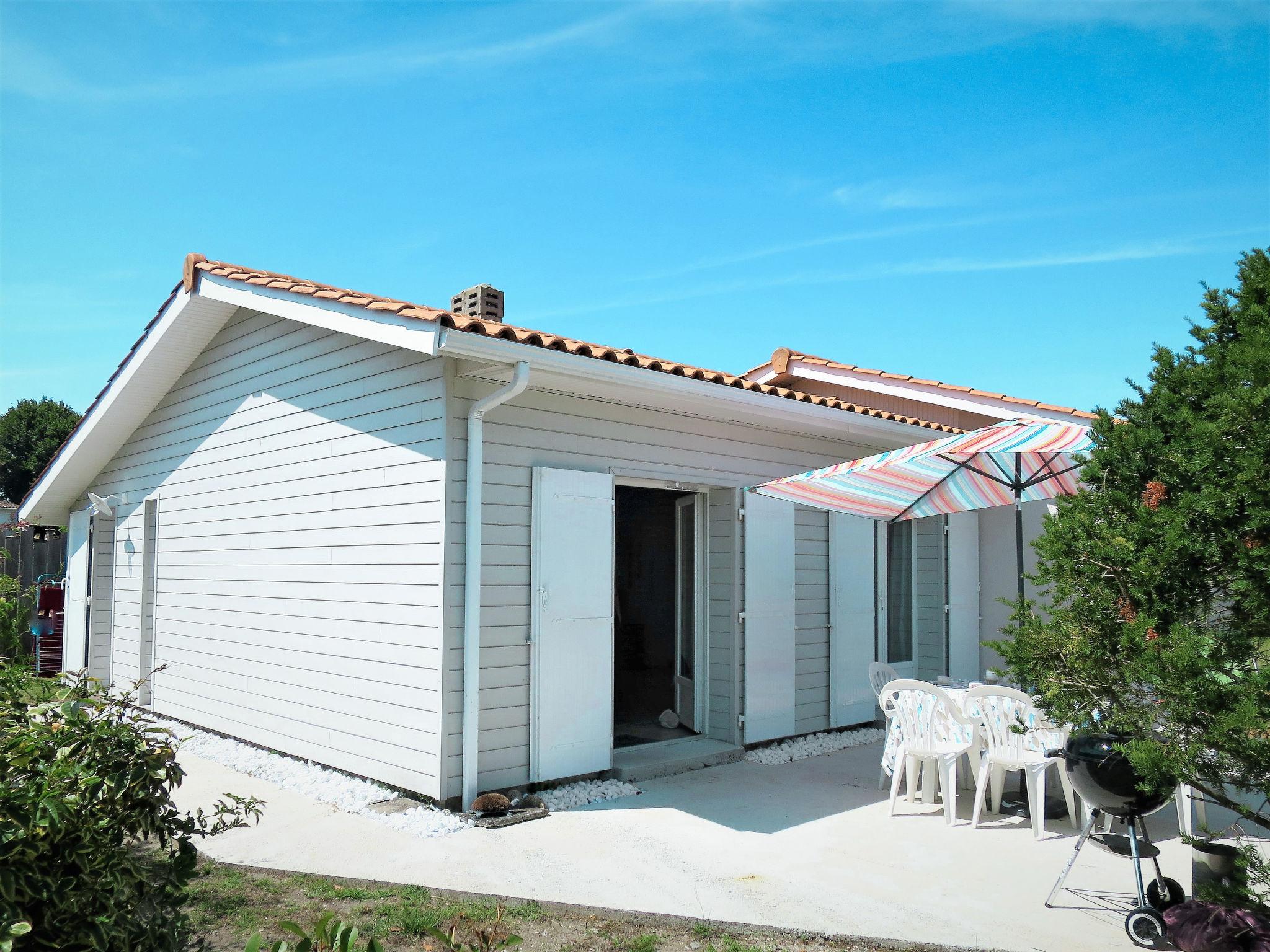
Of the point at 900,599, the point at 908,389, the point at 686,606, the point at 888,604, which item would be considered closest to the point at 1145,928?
the point at 686,606

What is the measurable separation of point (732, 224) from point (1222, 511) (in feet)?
27.8

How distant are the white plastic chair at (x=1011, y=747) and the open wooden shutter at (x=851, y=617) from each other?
2392mm

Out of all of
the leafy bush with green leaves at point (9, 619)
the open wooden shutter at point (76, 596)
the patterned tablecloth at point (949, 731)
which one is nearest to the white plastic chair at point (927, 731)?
the patterned tablecloth at point (949, 731)

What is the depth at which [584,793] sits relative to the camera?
18.9ft

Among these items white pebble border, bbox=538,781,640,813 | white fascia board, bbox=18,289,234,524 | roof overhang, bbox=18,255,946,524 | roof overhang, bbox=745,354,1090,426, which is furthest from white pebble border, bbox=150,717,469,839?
roof overhang, bbox=745,354,1090,426

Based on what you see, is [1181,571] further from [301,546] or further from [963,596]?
[963,596]

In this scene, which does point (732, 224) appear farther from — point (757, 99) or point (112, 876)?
point (112, 876)

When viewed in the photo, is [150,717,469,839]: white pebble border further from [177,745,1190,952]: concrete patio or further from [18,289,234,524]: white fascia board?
[18,289,234,524]: white fascia board

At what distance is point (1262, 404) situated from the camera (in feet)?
8.46

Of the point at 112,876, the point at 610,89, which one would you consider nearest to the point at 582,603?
the point at 112,876

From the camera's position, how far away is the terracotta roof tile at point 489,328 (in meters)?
4.99

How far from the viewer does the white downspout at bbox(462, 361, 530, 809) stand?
5379 millimetres

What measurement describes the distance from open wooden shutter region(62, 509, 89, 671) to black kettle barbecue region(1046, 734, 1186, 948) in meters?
10.4

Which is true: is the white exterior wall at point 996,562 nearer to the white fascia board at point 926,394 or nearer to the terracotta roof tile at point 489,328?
the white fascia board at point 926,394
